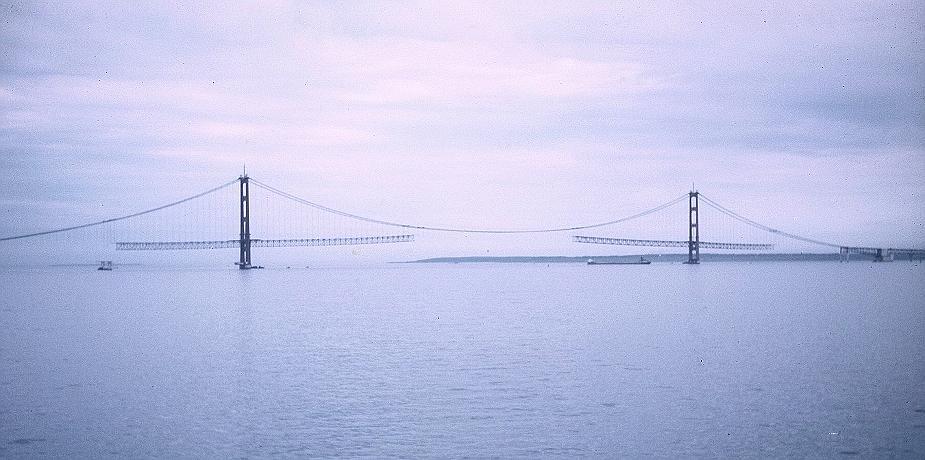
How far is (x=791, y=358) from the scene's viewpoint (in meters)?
18.9

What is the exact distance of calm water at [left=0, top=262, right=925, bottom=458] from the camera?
11.1 metres

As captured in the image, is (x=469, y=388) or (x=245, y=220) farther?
(x=245, y=220)

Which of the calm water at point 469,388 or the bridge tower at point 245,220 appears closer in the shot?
the calm water at point 469,388

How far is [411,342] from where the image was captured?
22875 millimetres

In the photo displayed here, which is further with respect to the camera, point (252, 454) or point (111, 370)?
point (111, 370)

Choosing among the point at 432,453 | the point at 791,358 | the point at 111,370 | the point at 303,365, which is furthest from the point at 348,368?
the point at 791,358

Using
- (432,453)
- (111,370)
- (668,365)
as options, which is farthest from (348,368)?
(432,453)

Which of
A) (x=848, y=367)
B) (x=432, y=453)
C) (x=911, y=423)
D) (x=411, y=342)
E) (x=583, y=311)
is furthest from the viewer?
(x=583, y=311)

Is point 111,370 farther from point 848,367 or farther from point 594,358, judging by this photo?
point 848,367

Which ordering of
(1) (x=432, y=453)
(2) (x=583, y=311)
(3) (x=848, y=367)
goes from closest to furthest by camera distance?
(1) (x=432, y=453) → (3) (x=848, y=367) → (2) (x=583, y=311)

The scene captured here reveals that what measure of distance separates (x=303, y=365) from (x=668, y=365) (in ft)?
24.1

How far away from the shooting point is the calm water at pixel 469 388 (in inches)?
438

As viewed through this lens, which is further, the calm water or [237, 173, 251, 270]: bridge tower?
[237, 173, 251, 270]: bridge tower

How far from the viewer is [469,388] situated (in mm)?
15070
